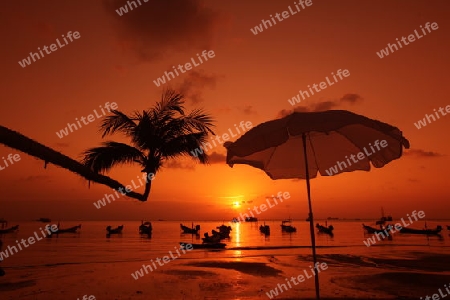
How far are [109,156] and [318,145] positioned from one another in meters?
3.94

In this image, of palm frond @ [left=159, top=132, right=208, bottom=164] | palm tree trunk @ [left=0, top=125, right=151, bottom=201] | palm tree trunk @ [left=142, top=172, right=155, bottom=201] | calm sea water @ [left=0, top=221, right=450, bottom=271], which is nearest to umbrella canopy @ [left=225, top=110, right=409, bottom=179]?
palm frond @ [left=159, top=132, right=208, bottom=164]

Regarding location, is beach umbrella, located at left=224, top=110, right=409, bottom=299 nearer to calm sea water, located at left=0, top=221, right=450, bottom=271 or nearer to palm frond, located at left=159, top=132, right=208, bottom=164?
palm frond, located at left=159, top=132, right=208, bottom=164

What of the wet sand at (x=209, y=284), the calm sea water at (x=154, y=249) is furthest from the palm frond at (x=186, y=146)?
the calm sea water at (x=154, y=249)

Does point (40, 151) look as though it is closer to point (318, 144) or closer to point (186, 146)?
point (186, 146)

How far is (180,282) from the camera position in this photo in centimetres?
1358

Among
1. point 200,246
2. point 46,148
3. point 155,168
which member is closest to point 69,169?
point 46,148

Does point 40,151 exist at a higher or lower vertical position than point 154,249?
higher

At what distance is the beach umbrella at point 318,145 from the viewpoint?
4.47 meters

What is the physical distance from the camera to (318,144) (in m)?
6.35

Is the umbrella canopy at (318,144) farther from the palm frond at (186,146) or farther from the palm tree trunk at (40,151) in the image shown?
the palm tree trunk at (40,151)

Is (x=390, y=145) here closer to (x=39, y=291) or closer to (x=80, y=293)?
(x=80, y=293)

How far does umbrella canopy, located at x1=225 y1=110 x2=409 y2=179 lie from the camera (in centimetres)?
445

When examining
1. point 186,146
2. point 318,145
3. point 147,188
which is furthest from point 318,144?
point 147,188

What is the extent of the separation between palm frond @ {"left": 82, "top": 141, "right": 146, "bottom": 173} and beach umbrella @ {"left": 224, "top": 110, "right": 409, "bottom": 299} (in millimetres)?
1545
